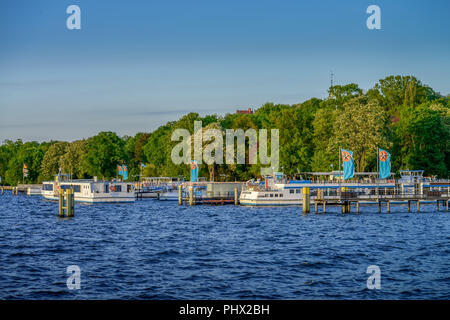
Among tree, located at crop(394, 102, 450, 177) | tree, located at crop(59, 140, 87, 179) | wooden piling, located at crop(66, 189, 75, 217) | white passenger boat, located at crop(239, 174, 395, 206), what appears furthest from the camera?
tree, located at crop(59, 140, 87, 179)

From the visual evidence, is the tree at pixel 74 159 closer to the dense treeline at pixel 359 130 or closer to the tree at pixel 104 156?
the tree at pixel 104 156

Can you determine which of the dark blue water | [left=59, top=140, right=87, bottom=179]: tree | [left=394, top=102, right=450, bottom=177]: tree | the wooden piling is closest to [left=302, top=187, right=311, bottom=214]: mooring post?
the dark blue water

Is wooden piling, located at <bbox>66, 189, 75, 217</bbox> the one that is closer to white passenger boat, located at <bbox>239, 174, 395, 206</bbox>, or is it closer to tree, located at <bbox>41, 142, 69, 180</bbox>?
white passenger boat, located at <bbox>239, 174, 395, 206</bbox>

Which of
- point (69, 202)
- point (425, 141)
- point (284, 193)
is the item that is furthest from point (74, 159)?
point (69, 202)

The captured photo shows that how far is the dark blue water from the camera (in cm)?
2988

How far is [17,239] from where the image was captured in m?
52.2

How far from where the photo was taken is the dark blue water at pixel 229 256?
29.9 metres

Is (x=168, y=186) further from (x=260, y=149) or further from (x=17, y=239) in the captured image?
(x=17, y=239)

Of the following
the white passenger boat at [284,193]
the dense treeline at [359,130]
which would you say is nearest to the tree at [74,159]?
the dense treeline at [359,130]

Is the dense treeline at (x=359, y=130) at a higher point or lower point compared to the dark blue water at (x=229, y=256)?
higher

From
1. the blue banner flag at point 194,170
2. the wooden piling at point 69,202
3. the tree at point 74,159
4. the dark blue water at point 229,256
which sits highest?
the tree at point 74,159

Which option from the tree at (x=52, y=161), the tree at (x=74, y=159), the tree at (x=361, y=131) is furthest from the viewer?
the tree at (x=52, y=161)

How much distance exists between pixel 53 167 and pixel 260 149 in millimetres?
87101
